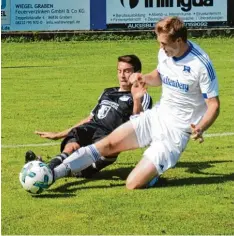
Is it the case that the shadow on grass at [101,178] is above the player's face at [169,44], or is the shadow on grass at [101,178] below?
below

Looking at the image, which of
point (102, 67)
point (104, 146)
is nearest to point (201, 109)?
point (104, 146)

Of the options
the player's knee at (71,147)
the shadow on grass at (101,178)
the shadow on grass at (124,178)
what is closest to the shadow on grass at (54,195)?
the shadow on grass at (124,178)

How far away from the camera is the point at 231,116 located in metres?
15.7

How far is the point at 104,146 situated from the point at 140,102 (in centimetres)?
78

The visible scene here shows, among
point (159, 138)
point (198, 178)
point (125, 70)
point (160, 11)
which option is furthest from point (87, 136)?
point (160, 11)

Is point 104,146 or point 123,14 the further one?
point 123,14

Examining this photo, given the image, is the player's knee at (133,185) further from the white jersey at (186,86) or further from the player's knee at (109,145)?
the white jersey at (186,86)

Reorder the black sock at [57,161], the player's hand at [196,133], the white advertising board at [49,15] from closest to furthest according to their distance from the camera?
1. the player's hand at [196,133]
2. the black sock at [57,161]
3. the white advertising board at [49,15]

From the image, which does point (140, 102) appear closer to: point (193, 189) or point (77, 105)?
point (193, 189)

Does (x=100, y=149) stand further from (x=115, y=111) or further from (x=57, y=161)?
(x=115, y=111)

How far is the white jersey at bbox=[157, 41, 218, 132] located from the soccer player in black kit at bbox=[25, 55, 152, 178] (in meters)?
0.37

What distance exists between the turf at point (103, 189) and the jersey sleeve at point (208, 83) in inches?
41.1

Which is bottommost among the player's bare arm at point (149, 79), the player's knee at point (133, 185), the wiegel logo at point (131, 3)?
the player's knee at point (133, 185)

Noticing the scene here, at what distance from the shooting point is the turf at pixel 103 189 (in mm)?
8297
